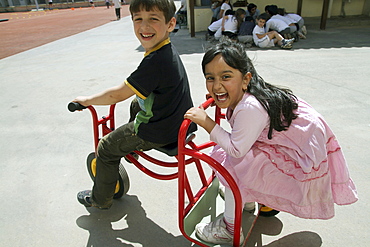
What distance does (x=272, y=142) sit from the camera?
1.51m

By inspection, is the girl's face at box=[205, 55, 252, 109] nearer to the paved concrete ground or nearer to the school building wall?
the paved concrete ground

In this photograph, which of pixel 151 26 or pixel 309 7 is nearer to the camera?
pixel 151 26

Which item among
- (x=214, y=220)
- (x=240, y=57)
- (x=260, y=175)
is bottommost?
(x=214, y=220)

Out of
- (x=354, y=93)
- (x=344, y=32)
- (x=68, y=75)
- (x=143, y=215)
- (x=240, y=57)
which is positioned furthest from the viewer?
(x=344, y=32)

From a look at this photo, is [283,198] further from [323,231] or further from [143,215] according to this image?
[143,215]

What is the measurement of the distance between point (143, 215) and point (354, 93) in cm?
338

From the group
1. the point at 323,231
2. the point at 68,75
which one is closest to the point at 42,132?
the point at 68,75

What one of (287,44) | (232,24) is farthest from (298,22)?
(232,24)

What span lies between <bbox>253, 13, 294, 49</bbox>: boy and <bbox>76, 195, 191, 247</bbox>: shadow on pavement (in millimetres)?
5955

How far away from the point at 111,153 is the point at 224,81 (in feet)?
2.86

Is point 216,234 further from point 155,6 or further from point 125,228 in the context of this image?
point 155,6

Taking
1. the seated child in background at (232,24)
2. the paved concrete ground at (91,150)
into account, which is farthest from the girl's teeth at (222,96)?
the seated child in background at (232,24)

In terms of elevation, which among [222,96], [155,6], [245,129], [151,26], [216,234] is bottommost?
[216,234]

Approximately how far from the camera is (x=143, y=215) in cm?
216
